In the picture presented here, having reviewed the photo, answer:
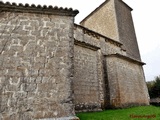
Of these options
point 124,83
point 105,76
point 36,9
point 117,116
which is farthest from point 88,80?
point 36,9

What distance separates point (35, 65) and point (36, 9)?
2017 millimetres

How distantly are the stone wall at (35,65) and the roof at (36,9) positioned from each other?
10 cm

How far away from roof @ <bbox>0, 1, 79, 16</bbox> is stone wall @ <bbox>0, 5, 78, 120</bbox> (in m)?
0.10

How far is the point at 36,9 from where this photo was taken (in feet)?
19.4

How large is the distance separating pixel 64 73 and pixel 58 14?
2.20 meters

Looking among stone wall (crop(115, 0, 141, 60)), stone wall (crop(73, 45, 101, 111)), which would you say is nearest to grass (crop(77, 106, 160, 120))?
stone wall (crop(73, 45, 101, 111))

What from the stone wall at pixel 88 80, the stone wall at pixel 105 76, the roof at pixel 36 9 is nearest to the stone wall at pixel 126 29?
the stone wall at pixel 105 76

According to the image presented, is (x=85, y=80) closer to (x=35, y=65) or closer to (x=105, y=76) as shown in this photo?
(x=105, y=76)

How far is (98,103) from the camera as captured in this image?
955 cm

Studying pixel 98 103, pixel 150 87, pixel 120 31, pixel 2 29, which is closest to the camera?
pixel 2 29

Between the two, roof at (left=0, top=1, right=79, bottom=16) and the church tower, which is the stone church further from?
the church tower

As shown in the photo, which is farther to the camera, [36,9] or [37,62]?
[36,9]

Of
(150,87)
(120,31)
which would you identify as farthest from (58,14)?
(150,87)

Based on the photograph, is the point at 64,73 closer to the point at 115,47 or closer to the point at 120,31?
the point at 115,47
